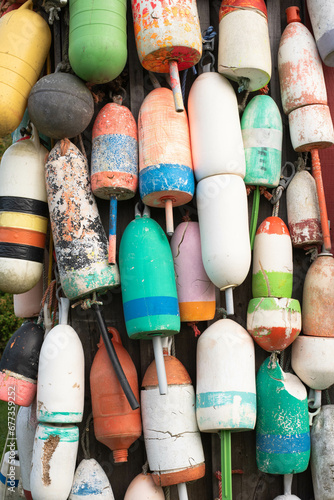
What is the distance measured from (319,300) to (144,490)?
923 mm

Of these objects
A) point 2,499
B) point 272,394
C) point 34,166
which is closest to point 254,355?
point 272,394

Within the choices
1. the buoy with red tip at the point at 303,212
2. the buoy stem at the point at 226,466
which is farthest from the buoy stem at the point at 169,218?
the buoy stem at the point at 226,466

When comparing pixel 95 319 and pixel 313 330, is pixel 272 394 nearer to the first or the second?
pixel 313 330

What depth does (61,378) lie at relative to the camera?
1.99m

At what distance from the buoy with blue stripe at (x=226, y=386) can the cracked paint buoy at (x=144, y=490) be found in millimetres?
239

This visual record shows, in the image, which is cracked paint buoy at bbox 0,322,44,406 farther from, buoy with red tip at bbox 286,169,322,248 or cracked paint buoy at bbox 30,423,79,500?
buoy with red tip at bbox 286,169,322,248

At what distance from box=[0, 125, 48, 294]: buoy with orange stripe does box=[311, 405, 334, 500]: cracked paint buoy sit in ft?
3.92

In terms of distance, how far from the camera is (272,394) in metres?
2.03

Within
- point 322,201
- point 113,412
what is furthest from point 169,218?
point 113,412

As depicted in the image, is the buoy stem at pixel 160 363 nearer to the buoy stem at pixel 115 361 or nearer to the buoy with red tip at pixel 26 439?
the buoy stem at pixel 115 361

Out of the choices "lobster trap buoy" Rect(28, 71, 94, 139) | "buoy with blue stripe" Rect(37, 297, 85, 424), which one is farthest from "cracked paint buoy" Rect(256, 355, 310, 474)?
"lobster trap buoy" Rect(28, 71, 94, 139)

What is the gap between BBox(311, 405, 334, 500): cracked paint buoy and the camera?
201 cm

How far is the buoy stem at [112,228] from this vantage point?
206 centimetres

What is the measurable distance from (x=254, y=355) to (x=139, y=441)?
1.75 feet
